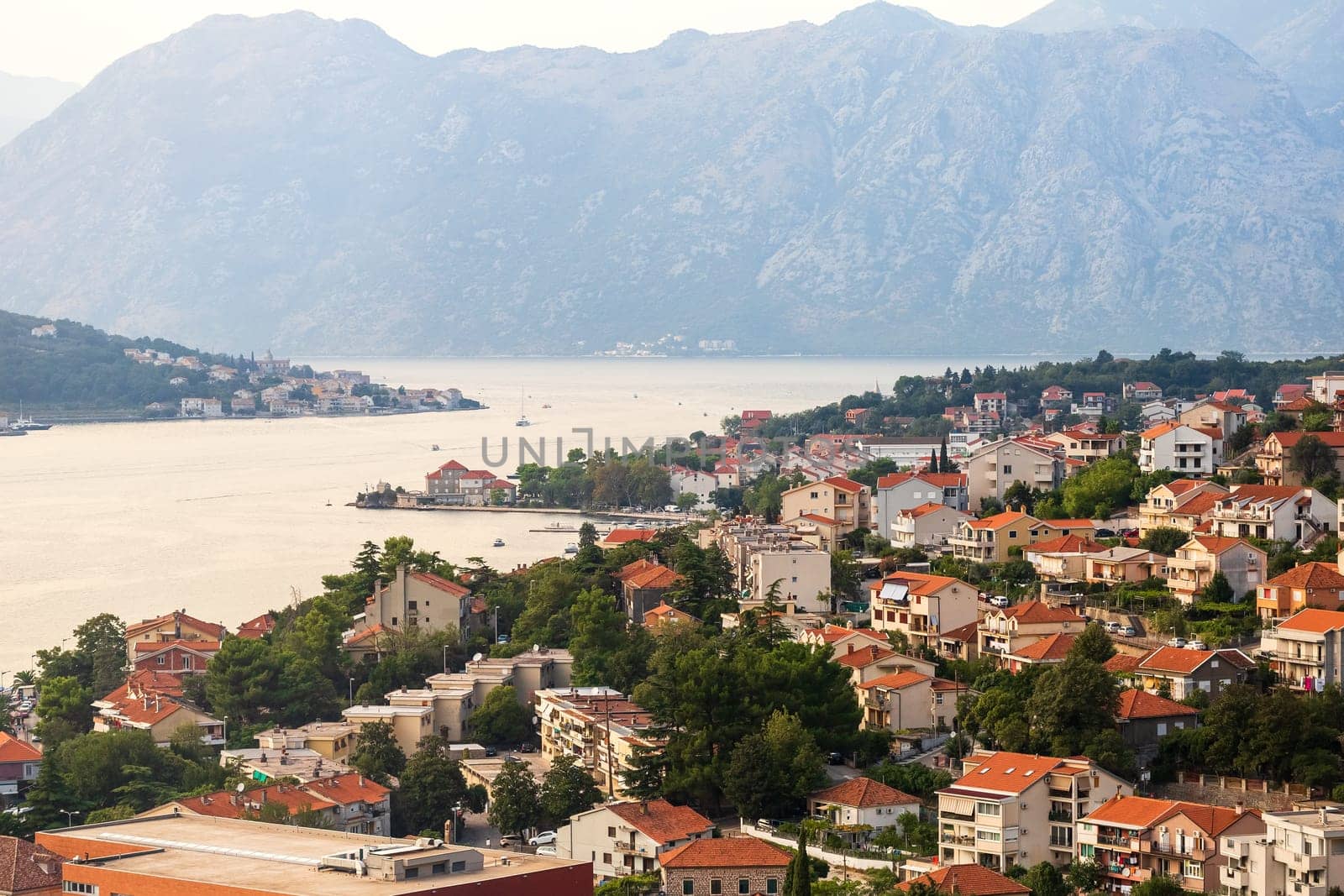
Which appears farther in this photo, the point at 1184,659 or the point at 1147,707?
the point at 1184,659

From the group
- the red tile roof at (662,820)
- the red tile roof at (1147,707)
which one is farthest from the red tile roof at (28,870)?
the red tile roof at (1147,707)

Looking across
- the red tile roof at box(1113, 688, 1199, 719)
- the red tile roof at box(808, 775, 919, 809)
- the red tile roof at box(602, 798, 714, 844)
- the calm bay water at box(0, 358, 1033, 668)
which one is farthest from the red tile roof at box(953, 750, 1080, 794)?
the calm bay water at box(0, 358, 1033, 668)

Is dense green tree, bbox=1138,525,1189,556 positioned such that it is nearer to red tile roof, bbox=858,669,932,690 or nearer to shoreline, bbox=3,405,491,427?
red tile roof, bbox=858,669,932,690

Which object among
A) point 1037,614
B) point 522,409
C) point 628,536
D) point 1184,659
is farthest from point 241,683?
point 522,409

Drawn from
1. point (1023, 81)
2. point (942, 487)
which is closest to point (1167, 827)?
point (942, 487)

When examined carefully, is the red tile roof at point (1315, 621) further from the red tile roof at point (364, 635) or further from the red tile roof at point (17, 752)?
the red tile roof at point (17, 752)

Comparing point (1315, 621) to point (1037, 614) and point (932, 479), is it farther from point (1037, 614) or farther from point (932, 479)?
point (932, 479)

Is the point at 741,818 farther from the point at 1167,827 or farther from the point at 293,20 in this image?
the point at 293,20
